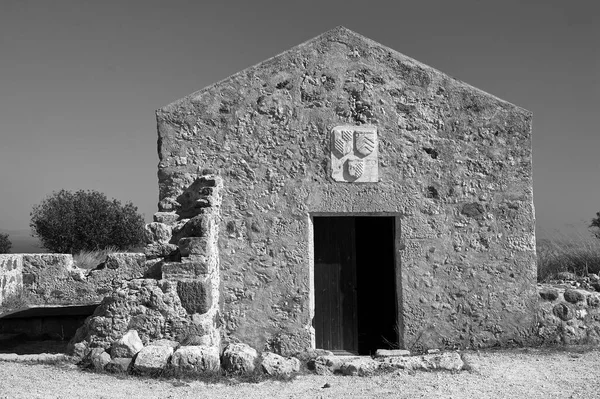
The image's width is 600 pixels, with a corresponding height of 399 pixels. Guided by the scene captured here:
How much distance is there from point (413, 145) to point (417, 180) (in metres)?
0.47

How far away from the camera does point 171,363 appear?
5367 mm

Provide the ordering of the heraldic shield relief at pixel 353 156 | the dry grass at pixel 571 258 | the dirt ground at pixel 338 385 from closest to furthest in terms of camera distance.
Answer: the dirt ground at pixel 338 385, the heraldic shield relief at pixel 353 156, the dry grass at pixel 571 258

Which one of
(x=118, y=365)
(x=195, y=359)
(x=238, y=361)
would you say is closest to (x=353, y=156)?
(x=238, y=361)

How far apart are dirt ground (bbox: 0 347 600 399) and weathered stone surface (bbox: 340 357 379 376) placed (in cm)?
11

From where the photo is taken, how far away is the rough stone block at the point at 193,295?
590cm

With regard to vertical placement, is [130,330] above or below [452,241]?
below

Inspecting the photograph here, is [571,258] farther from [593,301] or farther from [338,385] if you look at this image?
[338,385]

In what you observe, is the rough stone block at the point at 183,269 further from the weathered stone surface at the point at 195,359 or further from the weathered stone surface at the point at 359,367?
the weathered stone surface at the point at 359,367

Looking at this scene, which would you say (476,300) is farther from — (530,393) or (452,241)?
(530,393)

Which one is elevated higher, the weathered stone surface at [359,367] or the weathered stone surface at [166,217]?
the weathered stone surface at [166,217]

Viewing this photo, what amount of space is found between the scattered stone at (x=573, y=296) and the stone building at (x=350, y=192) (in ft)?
1.76

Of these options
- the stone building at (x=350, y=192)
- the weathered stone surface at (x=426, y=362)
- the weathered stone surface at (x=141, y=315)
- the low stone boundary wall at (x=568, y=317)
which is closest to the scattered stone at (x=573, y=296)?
the low stone boundary wall at (x=568, y=317)

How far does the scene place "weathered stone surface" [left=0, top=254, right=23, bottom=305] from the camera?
1134cm

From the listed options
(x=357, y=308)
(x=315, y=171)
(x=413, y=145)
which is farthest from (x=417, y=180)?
(x=357, y=308)
